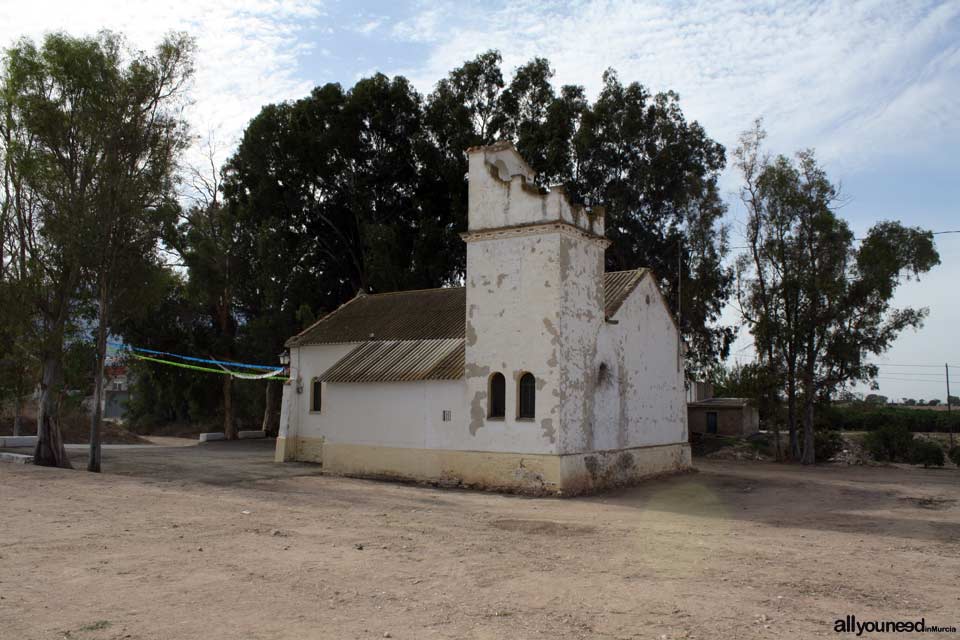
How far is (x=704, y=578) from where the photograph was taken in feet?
30.1

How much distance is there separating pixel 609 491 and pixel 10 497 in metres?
13.8

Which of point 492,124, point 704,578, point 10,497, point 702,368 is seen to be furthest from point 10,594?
point 492,124

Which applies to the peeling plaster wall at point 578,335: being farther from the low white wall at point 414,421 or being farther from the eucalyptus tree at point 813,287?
the eucalyptus tree at point 813,287

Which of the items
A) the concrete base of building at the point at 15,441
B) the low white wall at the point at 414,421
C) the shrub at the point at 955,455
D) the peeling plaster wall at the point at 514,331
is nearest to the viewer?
the peeling plaster wall at the point at 514,331

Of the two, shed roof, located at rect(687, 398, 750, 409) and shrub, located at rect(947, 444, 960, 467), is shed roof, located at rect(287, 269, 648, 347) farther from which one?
shed roof, located at rect(687, 398, 750, 409)

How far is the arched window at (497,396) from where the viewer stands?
64.1ft

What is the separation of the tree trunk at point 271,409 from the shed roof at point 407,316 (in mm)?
12261

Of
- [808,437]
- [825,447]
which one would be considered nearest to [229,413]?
[808,437]

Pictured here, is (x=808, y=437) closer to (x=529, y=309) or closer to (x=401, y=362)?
(x=529, y=309)

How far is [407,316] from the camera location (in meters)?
26.7

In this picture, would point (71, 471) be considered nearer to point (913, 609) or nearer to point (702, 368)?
point (913, 609)

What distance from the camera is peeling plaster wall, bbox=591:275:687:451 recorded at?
20547 millimetres

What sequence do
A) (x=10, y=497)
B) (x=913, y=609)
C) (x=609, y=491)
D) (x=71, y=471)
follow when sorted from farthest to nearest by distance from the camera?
(x=71, y=471) < (x=609, y=491) < (x=10, y=497) < (x=913, y=609)

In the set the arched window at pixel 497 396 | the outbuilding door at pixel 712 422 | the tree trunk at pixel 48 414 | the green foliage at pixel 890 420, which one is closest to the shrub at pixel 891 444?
the outbuilding door at pixel 712 422
